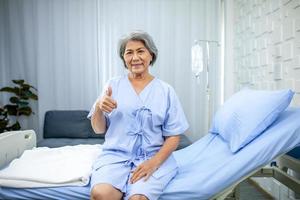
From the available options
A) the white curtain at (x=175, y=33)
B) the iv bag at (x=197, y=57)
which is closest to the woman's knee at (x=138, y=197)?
the iv bag at (x=197, y=57)

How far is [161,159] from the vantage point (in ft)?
4.92

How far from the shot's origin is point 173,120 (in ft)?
5.22

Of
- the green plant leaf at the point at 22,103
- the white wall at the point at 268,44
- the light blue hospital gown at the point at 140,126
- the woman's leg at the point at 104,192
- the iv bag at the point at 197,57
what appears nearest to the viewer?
the woman's leg at the point at 104,192

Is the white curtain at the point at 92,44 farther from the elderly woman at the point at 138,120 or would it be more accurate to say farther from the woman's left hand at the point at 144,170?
the woman's left hand at the point at 144,170

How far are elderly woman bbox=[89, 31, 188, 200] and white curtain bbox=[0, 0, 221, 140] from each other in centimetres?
225

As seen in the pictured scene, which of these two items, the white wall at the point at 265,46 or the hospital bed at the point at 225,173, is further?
the white wall at the point at 265,46

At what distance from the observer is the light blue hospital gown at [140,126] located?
60.9 inches

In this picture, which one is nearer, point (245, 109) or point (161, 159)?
point (161, 159)

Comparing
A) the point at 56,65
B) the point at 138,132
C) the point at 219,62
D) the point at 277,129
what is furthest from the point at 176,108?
the point at 56,65

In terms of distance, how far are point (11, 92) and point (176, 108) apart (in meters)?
2.84

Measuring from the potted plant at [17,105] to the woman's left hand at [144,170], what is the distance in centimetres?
271

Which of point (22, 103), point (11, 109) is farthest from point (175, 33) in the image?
point (11, 109)

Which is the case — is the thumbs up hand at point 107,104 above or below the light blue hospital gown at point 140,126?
above

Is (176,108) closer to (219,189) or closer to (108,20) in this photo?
(219,189)
